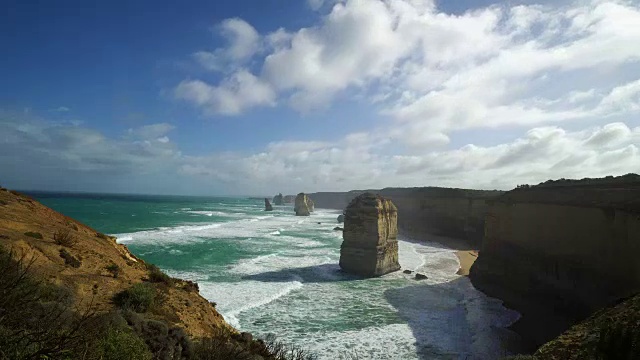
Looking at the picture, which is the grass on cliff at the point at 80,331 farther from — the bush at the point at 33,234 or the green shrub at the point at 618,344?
the green shrub at the point at 618,344

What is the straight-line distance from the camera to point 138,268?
39.5 feet

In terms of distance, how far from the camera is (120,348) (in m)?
5.41

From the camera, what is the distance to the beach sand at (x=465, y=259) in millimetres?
33438

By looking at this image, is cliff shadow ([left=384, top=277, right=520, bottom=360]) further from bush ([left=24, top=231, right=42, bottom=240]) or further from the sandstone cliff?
bush ([left=24, top=231, right=42, bottom=240])

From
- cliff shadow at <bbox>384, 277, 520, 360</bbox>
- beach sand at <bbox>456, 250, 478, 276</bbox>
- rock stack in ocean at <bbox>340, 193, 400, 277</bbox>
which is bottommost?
beach sand at <bbox>456, 250, 478, 276</bbox>

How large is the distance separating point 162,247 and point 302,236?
21.2m

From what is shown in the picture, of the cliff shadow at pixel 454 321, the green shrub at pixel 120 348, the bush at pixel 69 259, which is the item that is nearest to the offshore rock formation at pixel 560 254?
the cliff shadow at pixel 454 321

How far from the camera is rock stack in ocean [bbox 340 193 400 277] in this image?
1169 inches

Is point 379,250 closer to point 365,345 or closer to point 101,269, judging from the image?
point 365,345

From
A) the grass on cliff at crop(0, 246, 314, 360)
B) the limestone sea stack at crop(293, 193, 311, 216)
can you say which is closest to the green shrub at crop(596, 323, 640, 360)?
the grass on cliff at crop(0, 246, 314, 360)

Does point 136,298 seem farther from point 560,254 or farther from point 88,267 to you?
point 560,254

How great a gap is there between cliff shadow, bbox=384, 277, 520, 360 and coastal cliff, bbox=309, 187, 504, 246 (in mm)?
27484

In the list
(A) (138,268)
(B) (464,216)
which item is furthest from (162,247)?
(B) (464,216)

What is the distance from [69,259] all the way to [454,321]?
1901 centimetres
